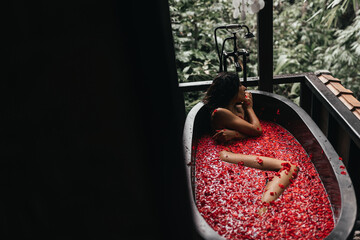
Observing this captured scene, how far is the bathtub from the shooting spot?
50.5 inches

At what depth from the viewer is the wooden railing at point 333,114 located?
2.10 meters

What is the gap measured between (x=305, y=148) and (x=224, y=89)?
0.80 meters

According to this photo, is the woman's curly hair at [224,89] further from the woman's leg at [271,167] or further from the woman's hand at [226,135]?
the woman's leg at [271,167]

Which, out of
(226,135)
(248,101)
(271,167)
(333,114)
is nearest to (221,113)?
(226,135)

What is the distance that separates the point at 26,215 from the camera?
336 millimetres

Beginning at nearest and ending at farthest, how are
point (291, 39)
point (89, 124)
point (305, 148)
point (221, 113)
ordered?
point (89, 124) < point (305, 148) < point (221, 113) < point (291, 39)

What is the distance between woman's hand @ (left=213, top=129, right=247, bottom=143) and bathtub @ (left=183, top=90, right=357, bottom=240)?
0.65 feet

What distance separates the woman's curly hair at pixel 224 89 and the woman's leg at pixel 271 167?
47 centimetres

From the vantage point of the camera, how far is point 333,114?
90.0 inches

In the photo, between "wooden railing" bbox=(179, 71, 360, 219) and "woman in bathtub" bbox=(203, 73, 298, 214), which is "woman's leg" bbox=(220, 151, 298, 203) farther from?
"wooden railing" bbox=(179, 71, 360, 219)

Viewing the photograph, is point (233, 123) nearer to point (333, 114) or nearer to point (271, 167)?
point (271, 167)

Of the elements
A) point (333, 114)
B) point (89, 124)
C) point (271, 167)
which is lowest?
point (271, 167)

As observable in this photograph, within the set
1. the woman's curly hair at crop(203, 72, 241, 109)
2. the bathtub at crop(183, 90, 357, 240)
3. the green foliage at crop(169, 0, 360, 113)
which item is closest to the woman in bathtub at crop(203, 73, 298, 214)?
the woman's curly hair at crop(203, 72, 241, 109)

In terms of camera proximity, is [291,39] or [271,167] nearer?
[271,167]
